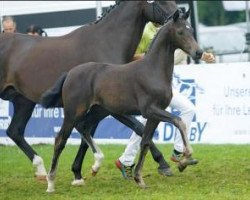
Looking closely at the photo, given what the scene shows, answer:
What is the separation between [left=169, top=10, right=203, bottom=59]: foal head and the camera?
29.0ft

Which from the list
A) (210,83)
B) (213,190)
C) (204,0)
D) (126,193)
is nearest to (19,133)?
(126,193)

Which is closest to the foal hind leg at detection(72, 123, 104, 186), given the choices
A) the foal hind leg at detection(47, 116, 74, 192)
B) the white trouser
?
the foal hind leg at detection(47, 116, 74, 192)

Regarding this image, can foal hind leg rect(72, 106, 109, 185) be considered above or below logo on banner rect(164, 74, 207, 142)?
above

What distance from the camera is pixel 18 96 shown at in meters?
10.7

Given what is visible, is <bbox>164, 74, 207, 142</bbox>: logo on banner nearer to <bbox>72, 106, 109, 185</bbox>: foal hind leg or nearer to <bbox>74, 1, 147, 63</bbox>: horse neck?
<bbox>74, 1, 147, 63</bbox>: horse neck

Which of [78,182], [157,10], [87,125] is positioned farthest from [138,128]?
[157,10]

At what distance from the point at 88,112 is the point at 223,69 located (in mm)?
4432

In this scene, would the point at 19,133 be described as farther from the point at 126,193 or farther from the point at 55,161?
the point at 126,193

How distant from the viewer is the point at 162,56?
898cm

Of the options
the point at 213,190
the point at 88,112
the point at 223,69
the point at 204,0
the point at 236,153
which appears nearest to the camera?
the point at 213,190

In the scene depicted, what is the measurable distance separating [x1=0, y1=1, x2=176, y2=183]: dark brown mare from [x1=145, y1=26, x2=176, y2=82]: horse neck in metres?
0.87

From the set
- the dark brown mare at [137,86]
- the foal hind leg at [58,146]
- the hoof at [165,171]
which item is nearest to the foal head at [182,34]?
the dark brown mare at [137,86]

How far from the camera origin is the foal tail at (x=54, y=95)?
9.35m

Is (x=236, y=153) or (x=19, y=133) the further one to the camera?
(x=236, y=153)
